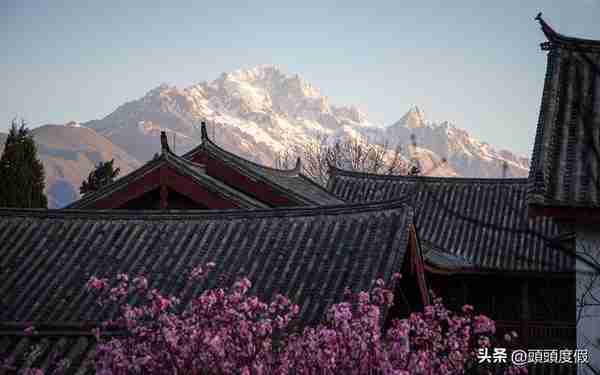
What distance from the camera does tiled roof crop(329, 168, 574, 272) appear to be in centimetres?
2472

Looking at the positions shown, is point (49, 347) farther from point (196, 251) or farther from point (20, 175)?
point (20, 175)

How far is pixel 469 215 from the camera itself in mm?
23562

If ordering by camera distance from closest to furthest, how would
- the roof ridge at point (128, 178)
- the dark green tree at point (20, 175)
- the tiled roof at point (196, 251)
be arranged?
the tiled roof at point (196, 251) < the roof ridge at point (128, 178) < the dark green tree at point (20, 175)

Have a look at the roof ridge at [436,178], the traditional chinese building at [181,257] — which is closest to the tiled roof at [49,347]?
the traditional chinese building at [181,257]

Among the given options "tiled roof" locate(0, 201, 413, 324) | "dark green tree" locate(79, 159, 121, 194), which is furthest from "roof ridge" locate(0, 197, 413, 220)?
"dark green tree" locate(79, 159, 121, 194)

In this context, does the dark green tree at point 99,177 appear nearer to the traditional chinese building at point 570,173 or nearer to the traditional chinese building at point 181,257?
the traditional chinese building at point 181,257

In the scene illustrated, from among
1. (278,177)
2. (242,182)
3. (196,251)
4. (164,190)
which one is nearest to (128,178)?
(164,190)

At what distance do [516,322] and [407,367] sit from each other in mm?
16974

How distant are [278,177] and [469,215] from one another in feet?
17.6

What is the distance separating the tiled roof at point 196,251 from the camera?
13172 millimetres

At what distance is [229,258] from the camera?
14.4 metres

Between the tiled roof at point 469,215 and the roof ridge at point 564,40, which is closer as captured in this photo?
the roof ridge at point 564,40

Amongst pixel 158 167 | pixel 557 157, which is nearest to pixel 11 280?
pixel 158 167

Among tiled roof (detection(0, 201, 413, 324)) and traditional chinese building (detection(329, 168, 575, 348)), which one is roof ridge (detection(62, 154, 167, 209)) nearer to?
tiled roof (detection(0, 201, 413, 324))
